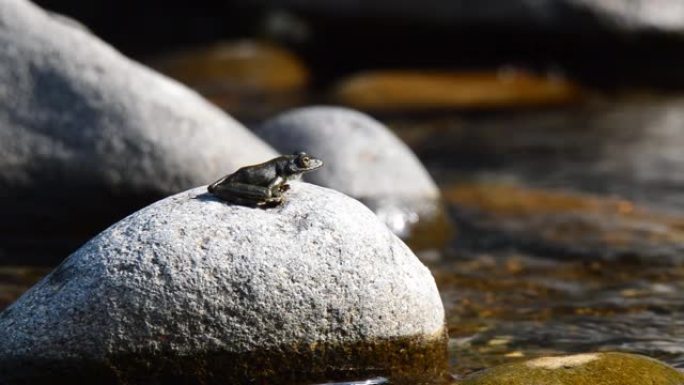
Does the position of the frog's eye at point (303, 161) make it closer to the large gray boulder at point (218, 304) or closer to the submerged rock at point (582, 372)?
the large gray boulder at point (218, 304)

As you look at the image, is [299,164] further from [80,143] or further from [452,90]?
[452,90]

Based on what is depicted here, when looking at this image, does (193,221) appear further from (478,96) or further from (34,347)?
(478,96)

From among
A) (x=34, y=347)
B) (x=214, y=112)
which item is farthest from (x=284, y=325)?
(x=214, y=112)

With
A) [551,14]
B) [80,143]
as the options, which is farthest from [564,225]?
[551,14]

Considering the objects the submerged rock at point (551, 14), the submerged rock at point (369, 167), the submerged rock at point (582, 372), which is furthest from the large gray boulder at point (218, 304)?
the submerged rock at point (551, 14)

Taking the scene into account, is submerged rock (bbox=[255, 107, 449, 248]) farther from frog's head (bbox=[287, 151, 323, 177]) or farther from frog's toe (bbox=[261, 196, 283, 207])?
frog's toe (bbox=[261, 196, 283, 207])
